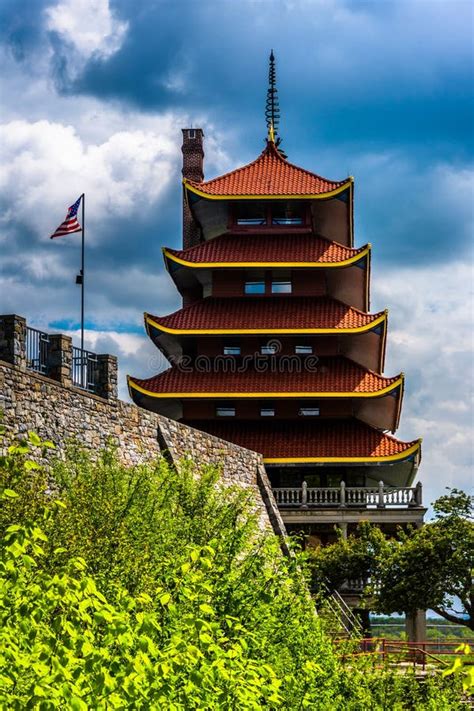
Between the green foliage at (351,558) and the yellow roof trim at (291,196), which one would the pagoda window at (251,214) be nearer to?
the yellow roof trim at (291,196)

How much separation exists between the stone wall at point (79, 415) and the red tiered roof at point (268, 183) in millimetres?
18549

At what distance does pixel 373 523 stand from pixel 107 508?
81.3 ft

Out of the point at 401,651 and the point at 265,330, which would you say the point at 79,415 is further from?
the point at 265,330

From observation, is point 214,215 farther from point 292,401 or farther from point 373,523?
point 373,523

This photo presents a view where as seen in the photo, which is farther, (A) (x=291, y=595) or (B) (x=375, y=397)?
(B) (x=375, y=397)

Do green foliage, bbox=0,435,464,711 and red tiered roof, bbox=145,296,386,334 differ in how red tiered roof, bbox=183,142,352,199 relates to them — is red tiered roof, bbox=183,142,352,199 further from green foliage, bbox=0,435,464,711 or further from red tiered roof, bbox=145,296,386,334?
green foliage, bbox=0,435,464,711

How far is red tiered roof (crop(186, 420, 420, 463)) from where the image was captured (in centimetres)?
4681

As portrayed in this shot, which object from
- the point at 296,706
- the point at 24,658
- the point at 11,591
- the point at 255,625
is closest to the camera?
the point at 24,658

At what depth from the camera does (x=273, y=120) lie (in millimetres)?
62719

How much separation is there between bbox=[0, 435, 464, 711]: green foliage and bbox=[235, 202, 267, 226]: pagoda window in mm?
23861

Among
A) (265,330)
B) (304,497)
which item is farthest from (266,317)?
(304,497)

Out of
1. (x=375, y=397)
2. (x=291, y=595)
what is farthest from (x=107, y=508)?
(x=375, y=397)

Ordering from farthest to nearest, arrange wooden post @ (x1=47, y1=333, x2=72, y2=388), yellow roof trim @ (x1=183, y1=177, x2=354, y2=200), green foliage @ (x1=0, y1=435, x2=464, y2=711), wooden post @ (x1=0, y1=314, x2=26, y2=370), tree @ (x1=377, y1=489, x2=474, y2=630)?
yellow roof trim @ (x1=183, y1=177, x2=354, y2=200), tree @ (x1=377, y1=489, x2=474, y2=630), wooden post @ (x1=47, y1=333, x2=72, y2=388), wooden post @ (x1=0, y1=314, x2=26, y2=370), green foliage @ (x1=0, y1=435, x2=464, y2=711)

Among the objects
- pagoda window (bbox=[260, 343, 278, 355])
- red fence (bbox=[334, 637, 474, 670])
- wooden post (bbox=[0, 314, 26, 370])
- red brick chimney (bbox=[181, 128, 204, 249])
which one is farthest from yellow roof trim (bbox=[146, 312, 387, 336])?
wooden post (bbox=[0, 314, 26, 370])
